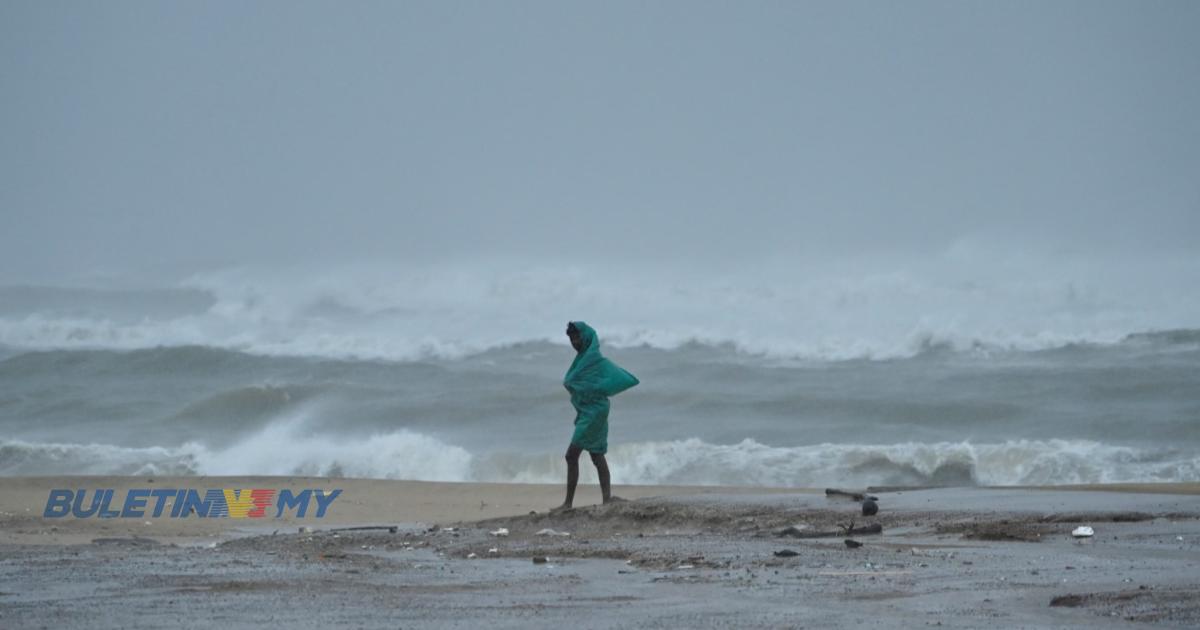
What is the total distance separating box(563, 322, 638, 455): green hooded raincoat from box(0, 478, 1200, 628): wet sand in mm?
693

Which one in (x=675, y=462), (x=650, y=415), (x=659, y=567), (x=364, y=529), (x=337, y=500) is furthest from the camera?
(x=650, y=415)

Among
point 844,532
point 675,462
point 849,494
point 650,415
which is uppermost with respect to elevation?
point 650,415

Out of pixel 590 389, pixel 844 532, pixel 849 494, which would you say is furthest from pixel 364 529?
pixel 844 532

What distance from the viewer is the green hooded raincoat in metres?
11.7

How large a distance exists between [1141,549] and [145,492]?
996 centimetres

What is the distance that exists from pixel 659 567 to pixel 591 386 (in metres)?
4.18

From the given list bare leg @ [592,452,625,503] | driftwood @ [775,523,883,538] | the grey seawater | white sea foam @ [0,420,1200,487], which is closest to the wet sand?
driftwood @ [775,523,883,538]

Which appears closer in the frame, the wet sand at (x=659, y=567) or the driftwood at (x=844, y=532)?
the wet sand at (x=659, y=567)

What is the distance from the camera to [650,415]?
22766 millimetres

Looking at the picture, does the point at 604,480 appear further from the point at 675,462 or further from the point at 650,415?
the point at 650,415

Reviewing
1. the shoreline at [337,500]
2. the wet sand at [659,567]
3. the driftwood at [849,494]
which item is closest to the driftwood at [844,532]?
the wet sand at [659,567]

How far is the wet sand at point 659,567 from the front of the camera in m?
5.64

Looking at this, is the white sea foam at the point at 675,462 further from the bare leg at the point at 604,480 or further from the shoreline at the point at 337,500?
→ the bare leg at the point at 604,480

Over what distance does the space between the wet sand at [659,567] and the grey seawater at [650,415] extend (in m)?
5.76
